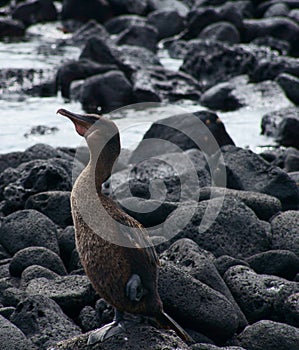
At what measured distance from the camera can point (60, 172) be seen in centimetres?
720

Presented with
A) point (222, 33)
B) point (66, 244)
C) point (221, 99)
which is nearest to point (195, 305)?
point (66, 244)

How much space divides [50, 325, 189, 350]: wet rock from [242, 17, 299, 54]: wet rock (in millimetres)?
15057

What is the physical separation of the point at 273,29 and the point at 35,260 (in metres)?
14.4

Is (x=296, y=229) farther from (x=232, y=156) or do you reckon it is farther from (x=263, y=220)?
(x=232, y=156)

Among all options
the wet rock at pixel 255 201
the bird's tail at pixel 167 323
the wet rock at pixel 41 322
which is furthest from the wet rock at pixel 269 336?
the wet rock at pixel 255 201

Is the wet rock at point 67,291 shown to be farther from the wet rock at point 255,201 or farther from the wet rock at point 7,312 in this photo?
the wet rock at point 255,201

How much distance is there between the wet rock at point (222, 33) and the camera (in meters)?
18.1

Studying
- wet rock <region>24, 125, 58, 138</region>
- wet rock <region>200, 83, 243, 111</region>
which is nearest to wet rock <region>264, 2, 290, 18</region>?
wet rock <region>200, 83, 243, 111</region>

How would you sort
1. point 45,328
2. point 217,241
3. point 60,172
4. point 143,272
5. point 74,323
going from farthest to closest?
point 60,172
point 217,241
point 74,323
point 45,328
point 143,272

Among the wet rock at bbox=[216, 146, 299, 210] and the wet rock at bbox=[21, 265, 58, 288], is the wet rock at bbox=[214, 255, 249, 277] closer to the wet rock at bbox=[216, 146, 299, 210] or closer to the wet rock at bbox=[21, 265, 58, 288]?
the wet rock at bbox=[21, 265, 58, 288]

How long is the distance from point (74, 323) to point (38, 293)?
0.37 metres

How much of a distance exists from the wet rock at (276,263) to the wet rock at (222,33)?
13.0 metres

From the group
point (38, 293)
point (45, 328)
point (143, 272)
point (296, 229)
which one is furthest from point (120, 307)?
point (296, 229)

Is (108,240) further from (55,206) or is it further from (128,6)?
(128,6)
